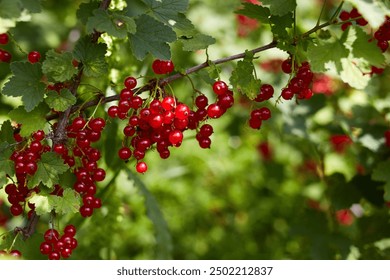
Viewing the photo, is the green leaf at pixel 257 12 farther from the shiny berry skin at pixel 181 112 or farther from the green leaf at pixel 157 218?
the green leaf at pixel 157 218

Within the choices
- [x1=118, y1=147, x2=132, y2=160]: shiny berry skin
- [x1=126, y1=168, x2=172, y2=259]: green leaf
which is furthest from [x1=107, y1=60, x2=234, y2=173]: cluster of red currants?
[x1=126, y1=168, x2=172, y2=259]: green leaf

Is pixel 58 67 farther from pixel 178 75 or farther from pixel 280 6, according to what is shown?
pixel 280 6

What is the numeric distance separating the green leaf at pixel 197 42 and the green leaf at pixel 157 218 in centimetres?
73

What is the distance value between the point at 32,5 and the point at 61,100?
0.25 m

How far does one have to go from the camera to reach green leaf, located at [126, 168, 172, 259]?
201cm

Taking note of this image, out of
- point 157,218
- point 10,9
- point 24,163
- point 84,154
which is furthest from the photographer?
point 157,218

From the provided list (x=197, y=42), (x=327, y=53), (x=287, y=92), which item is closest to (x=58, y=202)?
(x=197, y=42)

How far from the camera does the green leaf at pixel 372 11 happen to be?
45.0 inches

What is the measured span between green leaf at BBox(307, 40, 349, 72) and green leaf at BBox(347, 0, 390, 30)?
18cm

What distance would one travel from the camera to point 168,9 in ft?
4.58

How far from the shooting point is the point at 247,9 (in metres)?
1.50

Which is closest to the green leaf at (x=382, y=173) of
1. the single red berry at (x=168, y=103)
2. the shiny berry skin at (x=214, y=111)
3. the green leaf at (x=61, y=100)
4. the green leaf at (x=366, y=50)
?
the green leaf at (x=366, y=50)
